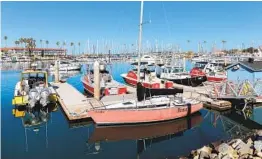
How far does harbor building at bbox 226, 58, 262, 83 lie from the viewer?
2138 cm

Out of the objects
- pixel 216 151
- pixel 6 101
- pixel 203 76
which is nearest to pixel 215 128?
pixel 216 151

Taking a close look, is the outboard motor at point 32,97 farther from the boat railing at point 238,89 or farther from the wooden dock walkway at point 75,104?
the boat railing at point 238,89

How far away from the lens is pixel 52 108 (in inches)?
856

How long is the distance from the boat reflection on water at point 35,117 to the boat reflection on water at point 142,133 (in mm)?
3297

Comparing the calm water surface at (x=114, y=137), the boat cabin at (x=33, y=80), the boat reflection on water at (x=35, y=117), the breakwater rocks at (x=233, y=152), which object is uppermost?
the boat cabin at (x=33, y=80)

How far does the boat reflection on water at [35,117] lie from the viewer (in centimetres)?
1759

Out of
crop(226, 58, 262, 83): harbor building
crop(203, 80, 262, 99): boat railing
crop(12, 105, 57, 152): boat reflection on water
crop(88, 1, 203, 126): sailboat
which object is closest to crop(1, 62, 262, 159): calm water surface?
crop(12, 105, 57, 152): boat reflection on water

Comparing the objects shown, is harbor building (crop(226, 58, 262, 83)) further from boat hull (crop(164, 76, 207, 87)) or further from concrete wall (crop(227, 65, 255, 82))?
boat hull (crop(164, 76, 207, 87))

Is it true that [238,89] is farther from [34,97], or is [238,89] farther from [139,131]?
[34,97]

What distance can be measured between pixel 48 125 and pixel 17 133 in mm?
2092

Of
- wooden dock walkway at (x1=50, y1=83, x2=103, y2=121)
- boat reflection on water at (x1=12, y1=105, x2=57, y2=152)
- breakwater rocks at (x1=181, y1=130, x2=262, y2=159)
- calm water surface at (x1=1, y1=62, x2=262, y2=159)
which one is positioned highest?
wooden dock walkway at (x1=50, y1=83, x2=103, y2=121)

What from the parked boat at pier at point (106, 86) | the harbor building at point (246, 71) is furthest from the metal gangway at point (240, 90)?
the parked boat at pier at point (106, 86)

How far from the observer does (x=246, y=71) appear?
2223 centimetres

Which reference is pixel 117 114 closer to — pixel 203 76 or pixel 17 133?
pixel 17 133
